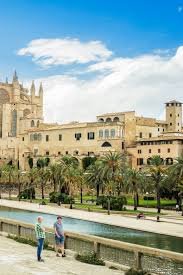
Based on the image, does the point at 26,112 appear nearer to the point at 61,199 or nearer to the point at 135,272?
the point at 61,199

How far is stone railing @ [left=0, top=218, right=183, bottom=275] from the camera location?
17.5 m

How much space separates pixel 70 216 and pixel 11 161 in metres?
85.8

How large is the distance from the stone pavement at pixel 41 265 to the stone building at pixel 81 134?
268 ft

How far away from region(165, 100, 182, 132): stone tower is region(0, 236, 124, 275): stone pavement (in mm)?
110367

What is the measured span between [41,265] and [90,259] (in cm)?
211

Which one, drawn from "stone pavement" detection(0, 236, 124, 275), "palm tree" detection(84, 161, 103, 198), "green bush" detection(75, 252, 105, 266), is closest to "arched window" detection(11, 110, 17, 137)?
"palm tree" detection(84, 161, 103, 198)

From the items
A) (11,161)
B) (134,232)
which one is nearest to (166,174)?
(134,232)

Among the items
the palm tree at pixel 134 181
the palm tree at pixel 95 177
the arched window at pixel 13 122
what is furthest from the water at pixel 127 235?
the arched window at pixel 13 122

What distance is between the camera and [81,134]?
415 feet

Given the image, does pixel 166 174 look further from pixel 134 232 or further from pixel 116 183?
pixel 134 232

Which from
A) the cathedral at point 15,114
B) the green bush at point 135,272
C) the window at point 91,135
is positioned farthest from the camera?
the cathedral at point 15,114

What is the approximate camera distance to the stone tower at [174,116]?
131000mm

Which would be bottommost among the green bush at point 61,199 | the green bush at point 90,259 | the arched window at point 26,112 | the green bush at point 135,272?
the green bush at point 135,272

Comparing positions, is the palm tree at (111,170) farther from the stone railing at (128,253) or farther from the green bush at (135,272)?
the green bush at (135,272)
